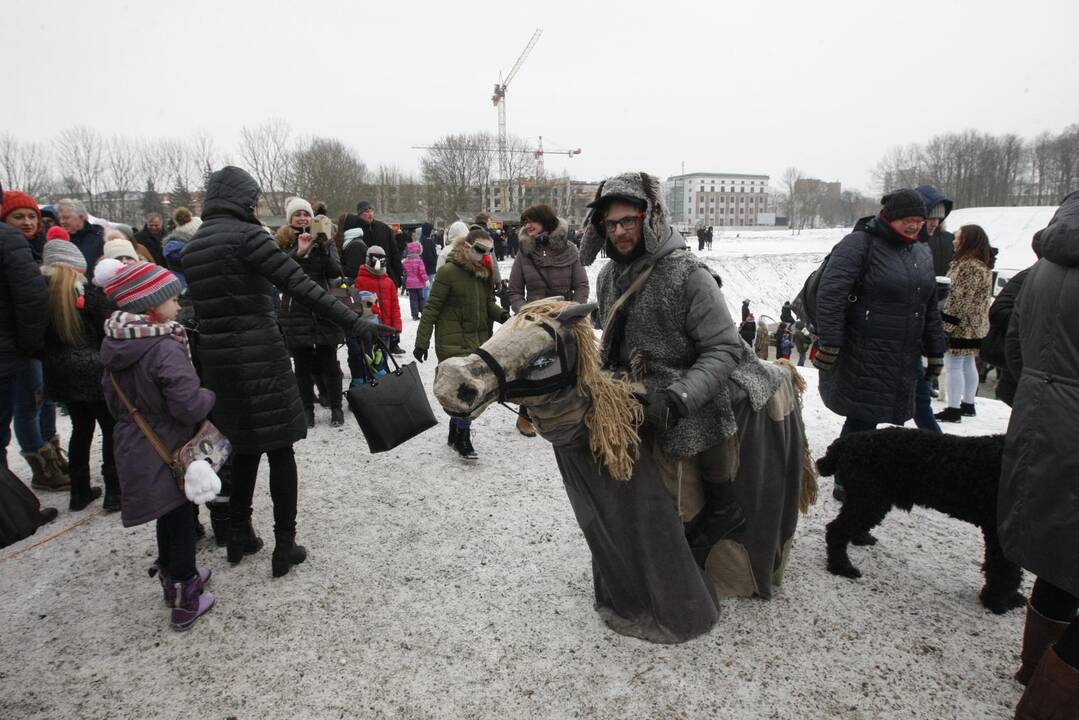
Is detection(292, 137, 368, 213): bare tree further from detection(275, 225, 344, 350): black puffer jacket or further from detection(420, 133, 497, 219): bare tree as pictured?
detection(275, 225, 344, 350): black puffer jacket

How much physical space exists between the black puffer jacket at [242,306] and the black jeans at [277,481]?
0.13 metres

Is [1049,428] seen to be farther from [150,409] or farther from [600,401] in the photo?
[150,409]

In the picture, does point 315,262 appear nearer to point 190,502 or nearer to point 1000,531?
point 190,502

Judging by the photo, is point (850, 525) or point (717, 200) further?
point (717, 200)

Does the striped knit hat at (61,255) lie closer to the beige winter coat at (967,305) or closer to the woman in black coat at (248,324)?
the woman in black coat at (248,324)

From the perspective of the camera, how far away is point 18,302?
11.2 ft

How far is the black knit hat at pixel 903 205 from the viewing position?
328cm

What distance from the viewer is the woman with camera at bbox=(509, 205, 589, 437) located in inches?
204

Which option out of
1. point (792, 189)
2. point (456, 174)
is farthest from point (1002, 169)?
point (456, 174)

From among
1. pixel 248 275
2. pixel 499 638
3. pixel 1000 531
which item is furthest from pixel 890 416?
pixel 248 275

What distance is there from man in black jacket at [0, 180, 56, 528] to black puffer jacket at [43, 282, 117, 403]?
0.42 ft

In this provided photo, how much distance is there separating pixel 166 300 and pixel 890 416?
4163 millimetres

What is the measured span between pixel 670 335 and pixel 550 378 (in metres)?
0.65

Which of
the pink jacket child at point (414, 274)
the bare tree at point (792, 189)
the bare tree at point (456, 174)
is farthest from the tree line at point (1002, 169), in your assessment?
the pink jacket child at point (414, 274)
